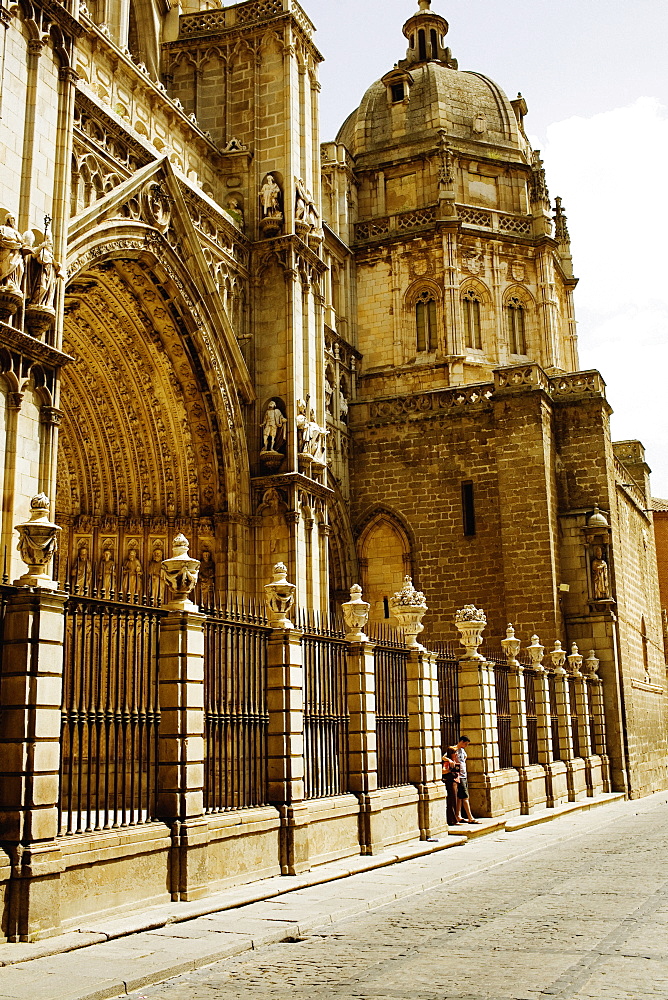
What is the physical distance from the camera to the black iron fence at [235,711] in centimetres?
1056

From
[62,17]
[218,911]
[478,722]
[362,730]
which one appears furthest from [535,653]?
[62,17]

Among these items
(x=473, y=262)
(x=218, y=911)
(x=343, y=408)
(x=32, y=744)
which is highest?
(x=473, y=262)

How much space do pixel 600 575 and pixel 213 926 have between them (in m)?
17.2

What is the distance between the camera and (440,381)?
2981 centimetres

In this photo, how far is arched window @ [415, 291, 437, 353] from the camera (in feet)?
101

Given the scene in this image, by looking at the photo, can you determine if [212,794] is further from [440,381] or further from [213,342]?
[440,381]

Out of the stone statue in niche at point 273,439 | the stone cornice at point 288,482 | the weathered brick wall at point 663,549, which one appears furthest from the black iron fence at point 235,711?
the weathered brick wall at point 663,549

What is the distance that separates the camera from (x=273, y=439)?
1894 cm

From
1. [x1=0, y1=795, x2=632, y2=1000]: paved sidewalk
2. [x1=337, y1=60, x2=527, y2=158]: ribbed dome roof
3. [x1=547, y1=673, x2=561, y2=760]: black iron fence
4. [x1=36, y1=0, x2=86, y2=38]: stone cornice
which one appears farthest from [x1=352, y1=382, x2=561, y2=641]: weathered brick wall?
[x1=36, y1=0, x2=86, y2=38]: stone cornice

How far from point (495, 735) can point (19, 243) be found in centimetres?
1098

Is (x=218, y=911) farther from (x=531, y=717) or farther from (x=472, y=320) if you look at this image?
(x=472, y=320)

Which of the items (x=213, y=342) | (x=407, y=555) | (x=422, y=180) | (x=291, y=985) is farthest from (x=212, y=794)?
(x=422, y=180)

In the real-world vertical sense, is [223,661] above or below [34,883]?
above

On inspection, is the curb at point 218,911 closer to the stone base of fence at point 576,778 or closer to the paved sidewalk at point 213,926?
the paved sidewalk at point 213,926
